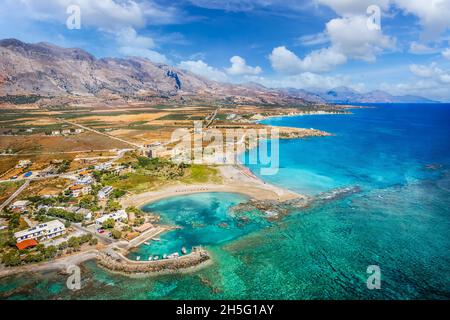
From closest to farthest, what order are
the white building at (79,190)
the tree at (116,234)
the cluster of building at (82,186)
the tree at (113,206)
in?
the tree at (116,234), the tree at (113,206), the white building at (79,190), the cluster of building at (82,186)

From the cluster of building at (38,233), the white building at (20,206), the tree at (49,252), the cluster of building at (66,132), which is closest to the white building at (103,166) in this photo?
the white building at (20,206)

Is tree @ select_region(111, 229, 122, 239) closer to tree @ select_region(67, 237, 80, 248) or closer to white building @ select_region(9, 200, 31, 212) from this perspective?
tree @ select_region(67, 237, 80, 248)

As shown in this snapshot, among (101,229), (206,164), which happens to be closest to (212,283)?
(101,229)

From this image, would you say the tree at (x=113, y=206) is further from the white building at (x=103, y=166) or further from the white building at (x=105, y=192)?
the white building at (x=103, y=166)

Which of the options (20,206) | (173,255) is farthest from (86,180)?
(173,255)

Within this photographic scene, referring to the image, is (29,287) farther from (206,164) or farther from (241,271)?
(206,164)

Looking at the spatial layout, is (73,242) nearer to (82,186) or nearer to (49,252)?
(49,252)

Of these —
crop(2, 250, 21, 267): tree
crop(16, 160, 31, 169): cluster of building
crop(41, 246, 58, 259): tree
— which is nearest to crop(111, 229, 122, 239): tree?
crop(41, 246, 58, 259): tree
